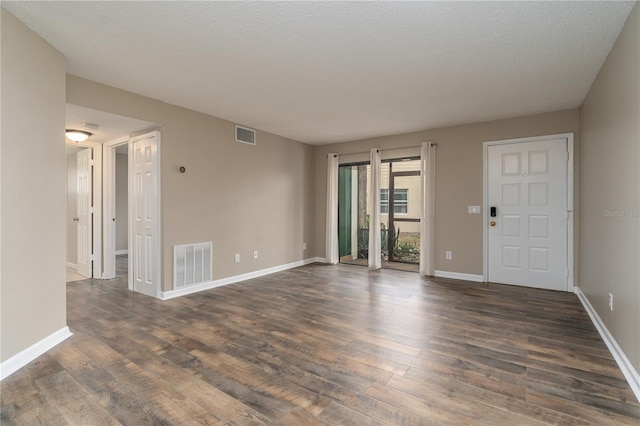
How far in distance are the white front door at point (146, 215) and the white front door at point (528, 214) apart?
4937mm

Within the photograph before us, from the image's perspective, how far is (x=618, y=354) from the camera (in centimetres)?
234

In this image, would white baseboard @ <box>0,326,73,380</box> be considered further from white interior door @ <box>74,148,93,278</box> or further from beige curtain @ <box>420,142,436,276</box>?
beige curtain @ <box>420,142,436,276</box>

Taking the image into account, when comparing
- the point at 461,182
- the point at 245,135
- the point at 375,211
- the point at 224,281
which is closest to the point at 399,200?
the point at 375,211

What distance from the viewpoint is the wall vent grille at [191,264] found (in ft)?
13.7

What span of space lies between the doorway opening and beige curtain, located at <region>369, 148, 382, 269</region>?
0.58 meters

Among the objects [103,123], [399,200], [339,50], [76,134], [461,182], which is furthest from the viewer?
[399,200]

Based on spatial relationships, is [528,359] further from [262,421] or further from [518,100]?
[518,100]

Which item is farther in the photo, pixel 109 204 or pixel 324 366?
pixel 109 204

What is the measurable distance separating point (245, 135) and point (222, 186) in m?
0.99

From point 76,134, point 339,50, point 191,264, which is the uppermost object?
point 339,50

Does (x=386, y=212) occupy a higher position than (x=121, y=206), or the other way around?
(x=121, y=206)

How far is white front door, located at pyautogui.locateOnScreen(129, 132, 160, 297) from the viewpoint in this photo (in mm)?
4066

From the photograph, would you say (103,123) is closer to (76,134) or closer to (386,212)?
(76,134)

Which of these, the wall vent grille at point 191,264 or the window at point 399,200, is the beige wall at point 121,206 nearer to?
the wall vent grille at point 191,264
